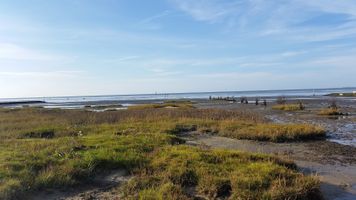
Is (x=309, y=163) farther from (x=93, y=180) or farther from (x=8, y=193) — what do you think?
(x=8, y=193)

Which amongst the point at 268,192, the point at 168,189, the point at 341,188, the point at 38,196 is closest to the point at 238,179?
the point at 268,192

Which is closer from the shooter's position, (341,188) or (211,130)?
(341,188)

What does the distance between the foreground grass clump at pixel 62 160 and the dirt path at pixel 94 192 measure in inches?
11.7

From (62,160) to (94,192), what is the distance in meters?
2.70

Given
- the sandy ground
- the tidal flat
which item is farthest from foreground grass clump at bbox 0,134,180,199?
the sandy ground

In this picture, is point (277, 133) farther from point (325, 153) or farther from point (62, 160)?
point (62, 160)

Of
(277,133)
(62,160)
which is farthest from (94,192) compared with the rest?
(277,133)

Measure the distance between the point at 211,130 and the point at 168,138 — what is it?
5.73 meters

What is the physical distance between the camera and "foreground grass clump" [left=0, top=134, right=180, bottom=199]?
1039 centimetres

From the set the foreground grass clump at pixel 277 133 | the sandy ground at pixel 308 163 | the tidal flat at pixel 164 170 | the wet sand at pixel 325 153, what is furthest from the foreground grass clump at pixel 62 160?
the foreground grass clump at pixel 277 133

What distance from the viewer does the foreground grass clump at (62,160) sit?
10391 millimetres

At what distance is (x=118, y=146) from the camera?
14.8 metres

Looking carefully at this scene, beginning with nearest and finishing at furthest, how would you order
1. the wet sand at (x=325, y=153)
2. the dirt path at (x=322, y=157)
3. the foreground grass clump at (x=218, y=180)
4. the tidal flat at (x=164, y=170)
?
the foreground grass clump at (x=218, y=180) < the tidal flat at (x=164, y=170) < the dirt path at (x=322, y=157) < the wet sand at (x=325, y=153)

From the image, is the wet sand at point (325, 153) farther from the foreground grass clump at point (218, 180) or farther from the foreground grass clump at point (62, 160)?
the foreground grass clump at point (62, 160)
